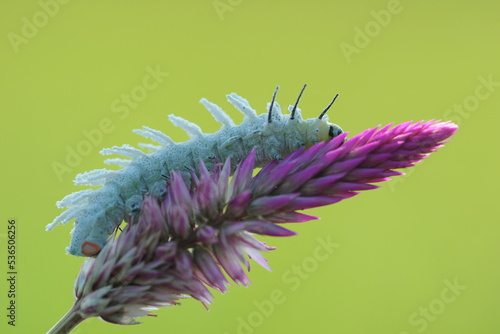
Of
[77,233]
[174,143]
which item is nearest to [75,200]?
[77,233]

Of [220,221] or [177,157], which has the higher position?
[177,157]

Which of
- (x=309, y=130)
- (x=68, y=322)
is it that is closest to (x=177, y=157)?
(x=309, y=130)

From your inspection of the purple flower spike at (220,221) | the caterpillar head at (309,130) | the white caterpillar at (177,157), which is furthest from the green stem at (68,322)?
the caterpillar head at (309,130)

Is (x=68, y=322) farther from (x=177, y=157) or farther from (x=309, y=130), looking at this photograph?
Result: (x=309, y=130)

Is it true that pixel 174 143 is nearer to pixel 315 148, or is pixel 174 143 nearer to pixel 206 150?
pixel 206 150

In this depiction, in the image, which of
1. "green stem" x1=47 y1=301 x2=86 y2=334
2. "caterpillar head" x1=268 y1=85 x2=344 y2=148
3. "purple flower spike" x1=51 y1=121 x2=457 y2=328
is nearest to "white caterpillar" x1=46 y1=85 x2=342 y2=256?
"caterpillar head" x1=268 y1=85 x2=344 y2=148

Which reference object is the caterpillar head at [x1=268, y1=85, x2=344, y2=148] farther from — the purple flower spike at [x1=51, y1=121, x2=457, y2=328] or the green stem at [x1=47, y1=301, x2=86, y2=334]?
the green stem at [x1=47, y1=301, x2=86, y2=334]
